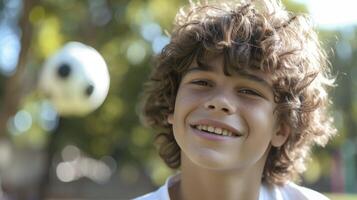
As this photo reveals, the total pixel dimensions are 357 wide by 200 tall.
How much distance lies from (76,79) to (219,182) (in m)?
4.12

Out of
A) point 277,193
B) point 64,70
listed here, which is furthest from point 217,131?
point 64,70

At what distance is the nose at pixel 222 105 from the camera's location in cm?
207

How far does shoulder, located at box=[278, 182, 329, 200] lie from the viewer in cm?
251

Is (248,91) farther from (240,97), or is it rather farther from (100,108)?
(100,108)

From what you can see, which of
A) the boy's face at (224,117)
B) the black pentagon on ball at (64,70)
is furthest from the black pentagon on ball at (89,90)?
the boy's face at (224,117)

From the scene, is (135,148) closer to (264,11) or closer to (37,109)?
(37,109)

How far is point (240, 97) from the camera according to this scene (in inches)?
83.5

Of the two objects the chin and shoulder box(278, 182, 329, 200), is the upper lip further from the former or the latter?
shoulder box(278, 182, 329, 200)

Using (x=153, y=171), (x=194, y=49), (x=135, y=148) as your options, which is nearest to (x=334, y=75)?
(x=194, y=49)

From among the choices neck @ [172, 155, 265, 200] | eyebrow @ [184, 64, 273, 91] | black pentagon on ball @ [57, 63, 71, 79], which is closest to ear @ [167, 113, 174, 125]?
neck @ [172, 155, 265, 200]

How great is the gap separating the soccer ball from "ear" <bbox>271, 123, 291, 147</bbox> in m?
3.86

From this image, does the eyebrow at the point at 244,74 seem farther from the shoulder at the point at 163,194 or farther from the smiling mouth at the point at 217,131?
the shoulder at the point at 163,194

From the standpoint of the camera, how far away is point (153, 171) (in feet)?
84.8

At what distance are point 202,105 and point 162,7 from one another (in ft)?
26.1
